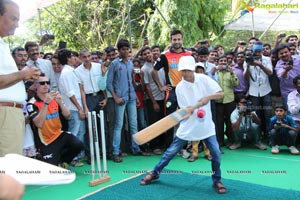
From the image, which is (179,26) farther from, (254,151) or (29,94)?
(29,94)

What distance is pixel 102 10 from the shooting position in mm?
11211

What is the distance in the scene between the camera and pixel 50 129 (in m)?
4.17

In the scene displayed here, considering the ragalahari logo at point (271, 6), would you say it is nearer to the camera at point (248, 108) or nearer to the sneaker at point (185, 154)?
the camera at point (248, 108)

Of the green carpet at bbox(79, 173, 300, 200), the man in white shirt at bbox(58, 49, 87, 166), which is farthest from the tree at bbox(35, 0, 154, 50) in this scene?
the green carpet at bbox(79, 173, 300, 200)

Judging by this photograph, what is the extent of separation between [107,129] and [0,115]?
9.88 feet

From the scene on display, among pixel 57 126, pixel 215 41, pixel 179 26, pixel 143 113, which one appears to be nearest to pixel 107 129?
pixel 143 113

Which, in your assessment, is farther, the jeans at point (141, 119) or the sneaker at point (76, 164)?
the jeans at point (141, 119)

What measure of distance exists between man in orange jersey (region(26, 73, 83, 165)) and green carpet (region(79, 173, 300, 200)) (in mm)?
831

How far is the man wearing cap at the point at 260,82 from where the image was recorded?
5463 mm

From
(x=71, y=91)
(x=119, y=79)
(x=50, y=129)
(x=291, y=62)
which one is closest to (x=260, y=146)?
(x=291, y=62)

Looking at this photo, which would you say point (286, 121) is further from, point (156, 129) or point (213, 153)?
point (156, 129)

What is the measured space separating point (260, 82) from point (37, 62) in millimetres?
3536

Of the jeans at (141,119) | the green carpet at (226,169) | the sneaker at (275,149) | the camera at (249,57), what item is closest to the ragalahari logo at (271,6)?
the camera at (249,57)

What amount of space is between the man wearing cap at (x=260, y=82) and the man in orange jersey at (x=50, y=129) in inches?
118
